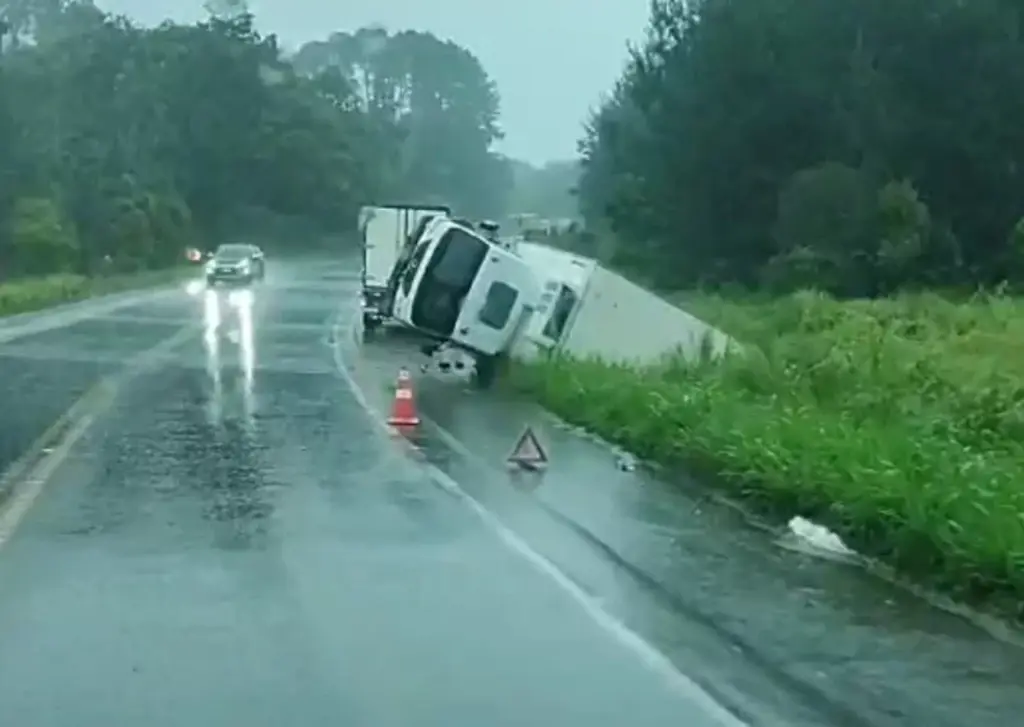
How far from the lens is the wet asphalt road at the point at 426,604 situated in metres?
8.13

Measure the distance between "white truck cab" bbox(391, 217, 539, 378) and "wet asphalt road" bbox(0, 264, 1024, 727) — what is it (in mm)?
8723

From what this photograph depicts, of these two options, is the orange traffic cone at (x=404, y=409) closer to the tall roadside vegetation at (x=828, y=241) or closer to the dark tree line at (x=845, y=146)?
the tall roadside vegetation at (x=828, y=241)

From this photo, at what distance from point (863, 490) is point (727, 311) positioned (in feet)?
80.8

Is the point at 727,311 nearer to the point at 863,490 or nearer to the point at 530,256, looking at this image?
the point at 530,256

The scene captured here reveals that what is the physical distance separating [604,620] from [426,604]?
101cm

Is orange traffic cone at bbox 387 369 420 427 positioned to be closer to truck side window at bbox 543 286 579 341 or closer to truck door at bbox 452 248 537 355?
truck side window at bbox 543 286 579 341

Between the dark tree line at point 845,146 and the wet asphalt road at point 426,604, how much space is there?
30.7 m

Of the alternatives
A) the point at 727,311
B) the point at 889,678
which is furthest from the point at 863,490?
the point at 727,311

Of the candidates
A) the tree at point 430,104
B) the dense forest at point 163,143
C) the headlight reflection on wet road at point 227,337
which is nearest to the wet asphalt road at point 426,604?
the headlight reflection on wet road at point 227,337

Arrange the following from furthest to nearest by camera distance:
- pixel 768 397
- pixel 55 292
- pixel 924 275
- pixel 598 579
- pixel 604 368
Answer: pixel 55 292
pixel 924 275
pixel 604 368
pixel 768 397
pixel 598 579

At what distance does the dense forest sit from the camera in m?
80.8

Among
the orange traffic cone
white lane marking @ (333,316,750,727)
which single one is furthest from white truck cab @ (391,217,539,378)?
white lane marking @ (333,316,750,727)

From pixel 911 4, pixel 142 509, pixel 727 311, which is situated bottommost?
pixel 727 311

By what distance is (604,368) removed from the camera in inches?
970
